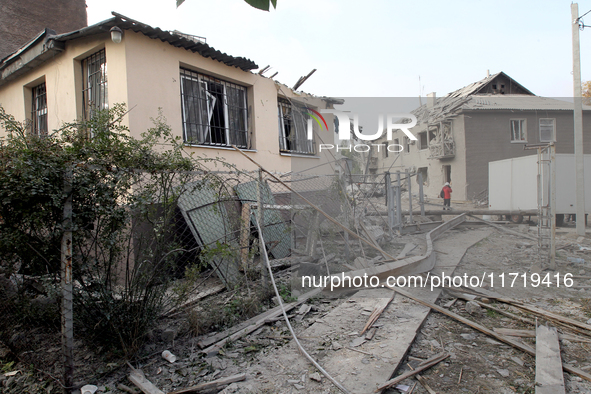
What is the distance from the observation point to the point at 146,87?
18.5ft

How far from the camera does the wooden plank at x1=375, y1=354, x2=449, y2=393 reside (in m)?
2.51

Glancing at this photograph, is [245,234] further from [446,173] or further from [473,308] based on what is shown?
[446,173]

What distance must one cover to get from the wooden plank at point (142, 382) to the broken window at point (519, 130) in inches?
854

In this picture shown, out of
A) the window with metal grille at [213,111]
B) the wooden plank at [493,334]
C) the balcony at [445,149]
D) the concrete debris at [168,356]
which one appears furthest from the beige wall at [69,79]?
the balcony at [445,149]

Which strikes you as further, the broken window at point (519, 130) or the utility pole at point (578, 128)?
the broken window at point (519, 130)

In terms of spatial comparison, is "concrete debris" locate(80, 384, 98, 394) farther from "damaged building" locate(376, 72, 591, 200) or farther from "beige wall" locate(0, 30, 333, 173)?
"damaged building" locate(376, 72, 591, 200)

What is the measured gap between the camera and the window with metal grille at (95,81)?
19.7ft

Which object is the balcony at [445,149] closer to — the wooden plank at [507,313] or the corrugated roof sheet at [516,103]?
the corrugated roof sheet at [516,103]

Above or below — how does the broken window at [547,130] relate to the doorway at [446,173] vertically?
above

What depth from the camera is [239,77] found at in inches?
294

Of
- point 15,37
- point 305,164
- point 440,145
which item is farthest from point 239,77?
point 440,145

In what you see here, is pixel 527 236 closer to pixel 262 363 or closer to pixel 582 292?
pixel 582 292

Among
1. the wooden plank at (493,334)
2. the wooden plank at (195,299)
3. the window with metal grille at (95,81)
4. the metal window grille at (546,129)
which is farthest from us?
the metal window grille at (546,129)

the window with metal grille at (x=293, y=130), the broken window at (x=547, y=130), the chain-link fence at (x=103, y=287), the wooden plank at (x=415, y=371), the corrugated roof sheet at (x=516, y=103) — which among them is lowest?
the wooden plank at (x=415, y=371)
